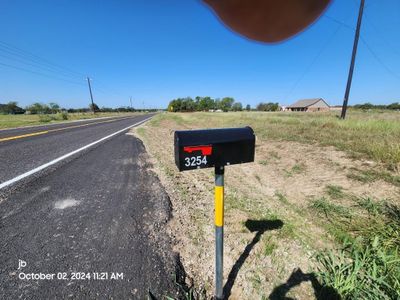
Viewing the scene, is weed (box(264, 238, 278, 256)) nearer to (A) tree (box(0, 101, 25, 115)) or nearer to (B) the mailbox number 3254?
(B) the mailbox number 3254

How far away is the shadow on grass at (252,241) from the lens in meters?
1.88

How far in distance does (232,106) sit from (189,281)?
433 feet

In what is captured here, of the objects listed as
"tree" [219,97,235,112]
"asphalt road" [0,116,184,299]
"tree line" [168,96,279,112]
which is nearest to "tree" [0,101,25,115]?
"tree line" [168,96,279,112]

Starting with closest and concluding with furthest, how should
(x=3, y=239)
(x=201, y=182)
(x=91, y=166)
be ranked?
(x=3, y=239), (x=201, y=182), (x=91, y=166)

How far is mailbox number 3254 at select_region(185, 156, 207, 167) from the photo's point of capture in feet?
3.95

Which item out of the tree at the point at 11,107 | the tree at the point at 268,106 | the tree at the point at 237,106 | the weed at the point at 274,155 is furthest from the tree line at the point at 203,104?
the weed at the point at 274,155

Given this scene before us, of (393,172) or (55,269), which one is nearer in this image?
(55,269)

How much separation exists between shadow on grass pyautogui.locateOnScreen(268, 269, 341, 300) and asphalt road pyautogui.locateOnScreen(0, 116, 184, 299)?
2.85 ft

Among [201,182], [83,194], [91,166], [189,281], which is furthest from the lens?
[91,166]

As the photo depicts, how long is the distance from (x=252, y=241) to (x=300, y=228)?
757mm

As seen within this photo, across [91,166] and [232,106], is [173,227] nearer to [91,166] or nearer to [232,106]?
[91,166]

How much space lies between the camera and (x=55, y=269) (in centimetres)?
190

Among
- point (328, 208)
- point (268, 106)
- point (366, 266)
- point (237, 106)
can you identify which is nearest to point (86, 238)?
point (366, 266)

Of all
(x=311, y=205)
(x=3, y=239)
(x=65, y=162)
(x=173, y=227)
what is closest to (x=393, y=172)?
(x=311, y=205)
